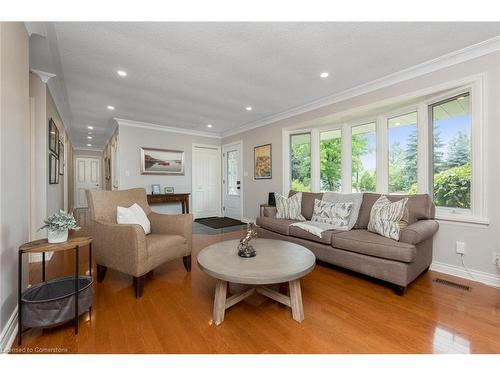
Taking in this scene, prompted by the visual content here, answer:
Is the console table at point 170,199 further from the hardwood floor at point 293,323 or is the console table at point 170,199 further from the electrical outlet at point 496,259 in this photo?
the electrical outlet at point 496,259

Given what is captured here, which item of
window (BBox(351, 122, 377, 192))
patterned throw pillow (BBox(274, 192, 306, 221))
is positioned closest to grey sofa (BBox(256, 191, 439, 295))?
patterned throw pillow (BBox(274, 192, 306, 221))

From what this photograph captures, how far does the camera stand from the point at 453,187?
248 centimetres

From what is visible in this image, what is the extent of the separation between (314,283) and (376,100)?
2.49m

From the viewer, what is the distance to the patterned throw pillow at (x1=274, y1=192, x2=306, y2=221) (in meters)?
3.29

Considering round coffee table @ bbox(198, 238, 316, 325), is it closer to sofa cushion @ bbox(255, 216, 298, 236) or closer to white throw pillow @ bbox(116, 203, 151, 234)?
white throw pillow @ bbox(116, 203, 151, 234)

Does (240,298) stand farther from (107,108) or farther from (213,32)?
(107,108)

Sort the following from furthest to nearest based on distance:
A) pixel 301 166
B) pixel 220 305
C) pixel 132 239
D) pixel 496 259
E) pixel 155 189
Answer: pixel 155 189 → pixel 301 166 → pixel 496 259 → pixel 132 239 → pixel 220 305

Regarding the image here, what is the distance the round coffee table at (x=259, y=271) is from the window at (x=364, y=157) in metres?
2.07

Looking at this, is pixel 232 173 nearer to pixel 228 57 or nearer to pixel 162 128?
pixel 162 128

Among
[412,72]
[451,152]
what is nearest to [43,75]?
[412,72]

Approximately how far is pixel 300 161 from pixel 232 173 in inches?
85.0

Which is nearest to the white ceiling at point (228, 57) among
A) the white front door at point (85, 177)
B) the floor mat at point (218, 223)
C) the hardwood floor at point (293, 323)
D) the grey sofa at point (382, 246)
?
the grey sofa at point (382, 246)

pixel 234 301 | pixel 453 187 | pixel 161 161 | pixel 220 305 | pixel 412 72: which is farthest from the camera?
pixel 161 161

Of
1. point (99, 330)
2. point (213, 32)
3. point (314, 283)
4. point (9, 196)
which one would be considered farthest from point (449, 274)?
point (9, 196)
